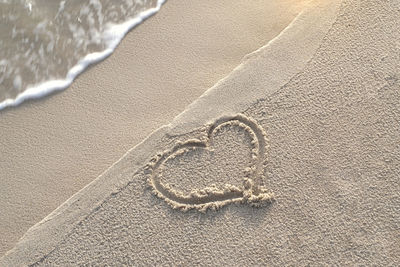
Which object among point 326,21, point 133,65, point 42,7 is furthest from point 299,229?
point 42,7

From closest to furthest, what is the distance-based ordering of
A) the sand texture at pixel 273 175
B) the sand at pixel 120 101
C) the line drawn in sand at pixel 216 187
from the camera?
the sand texture at pixel 273 175, the line drawn in sand at pixel 216 187, the sand at pixel 120 101

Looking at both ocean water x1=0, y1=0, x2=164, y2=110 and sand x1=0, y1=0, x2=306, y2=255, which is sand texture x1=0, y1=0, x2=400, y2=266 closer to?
sand x1=0, y1=0, x2=306, y2=255

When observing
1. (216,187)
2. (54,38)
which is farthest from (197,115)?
(54,38)

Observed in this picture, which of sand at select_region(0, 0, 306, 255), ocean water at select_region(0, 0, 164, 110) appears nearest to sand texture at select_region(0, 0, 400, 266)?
sand at select_region(0, 0, 306, 255)

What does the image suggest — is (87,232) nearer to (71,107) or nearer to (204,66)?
(71,107)

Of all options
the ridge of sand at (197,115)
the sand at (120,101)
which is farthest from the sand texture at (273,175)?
the sand at (120,101)

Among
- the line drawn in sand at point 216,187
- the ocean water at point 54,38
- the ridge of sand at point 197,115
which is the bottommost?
the line drawn in sand at point 216,187

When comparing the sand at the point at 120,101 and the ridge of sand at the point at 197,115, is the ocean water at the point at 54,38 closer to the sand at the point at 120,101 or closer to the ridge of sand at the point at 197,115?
the sand at the point at 120,101

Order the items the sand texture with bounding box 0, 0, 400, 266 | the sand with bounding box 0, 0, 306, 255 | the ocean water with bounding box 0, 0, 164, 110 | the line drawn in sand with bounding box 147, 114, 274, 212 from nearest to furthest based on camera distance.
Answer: the sand texture with bounding box 0, 0, 400, 266
the line drawn in sand with bounding box 147, 114, 274, 212
the sand with bounding box 0, 0, 306, 255
the ocean water with bounding box 0, 0, 164, 110
